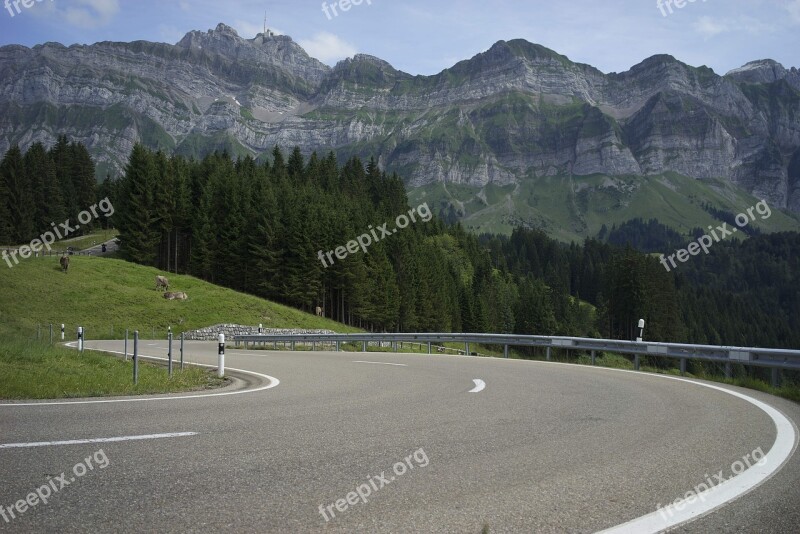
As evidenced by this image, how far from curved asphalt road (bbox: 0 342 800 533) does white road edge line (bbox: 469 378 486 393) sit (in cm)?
124

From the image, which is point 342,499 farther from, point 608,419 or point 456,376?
point 456,376

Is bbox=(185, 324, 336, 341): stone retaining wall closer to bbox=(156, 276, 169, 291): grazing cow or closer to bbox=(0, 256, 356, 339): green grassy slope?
bbox=(0, 256, 356, 339): green grassy slope

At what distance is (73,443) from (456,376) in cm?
992

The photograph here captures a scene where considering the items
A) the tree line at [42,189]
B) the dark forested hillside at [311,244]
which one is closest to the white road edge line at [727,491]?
the dark forested hillside at [311,244]

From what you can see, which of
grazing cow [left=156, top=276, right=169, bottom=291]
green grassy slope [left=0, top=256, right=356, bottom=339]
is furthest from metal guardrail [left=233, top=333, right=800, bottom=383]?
grazing cow [left=156, top=276, right=169, bottom=291]

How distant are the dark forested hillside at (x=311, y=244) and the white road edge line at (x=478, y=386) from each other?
161 feet

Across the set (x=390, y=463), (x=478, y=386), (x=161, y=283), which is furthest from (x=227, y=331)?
(x=390, y=463)

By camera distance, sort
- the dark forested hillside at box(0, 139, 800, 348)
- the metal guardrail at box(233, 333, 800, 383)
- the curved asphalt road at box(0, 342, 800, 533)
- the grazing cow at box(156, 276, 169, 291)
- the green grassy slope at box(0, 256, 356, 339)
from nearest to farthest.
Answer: the curved asphalt road at box(0, 342, 800, 533) < the metal guardrail at box(233, 333, 800, 383) < the green grassy slope at box(0, 256, 356, 339) < the grazing cow at box(156, 276, 169, 291) < the dark forested hillside at box(0, 139, 800, 348)

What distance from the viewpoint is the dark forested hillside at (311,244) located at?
6469 cm

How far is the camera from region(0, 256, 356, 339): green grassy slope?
46.2m

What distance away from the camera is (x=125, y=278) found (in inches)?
2221

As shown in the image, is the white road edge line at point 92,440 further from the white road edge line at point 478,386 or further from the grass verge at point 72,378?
the white road edge line at point 478,386

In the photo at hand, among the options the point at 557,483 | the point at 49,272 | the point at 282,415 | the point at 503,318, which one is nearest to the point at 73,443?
the point at 282,415

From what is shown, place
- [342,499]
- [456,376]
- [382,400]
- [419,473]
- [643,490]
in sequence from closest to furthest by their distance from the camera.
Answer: [342,499]
[643,490]
[419,473]
[382,400]
[456,376]
